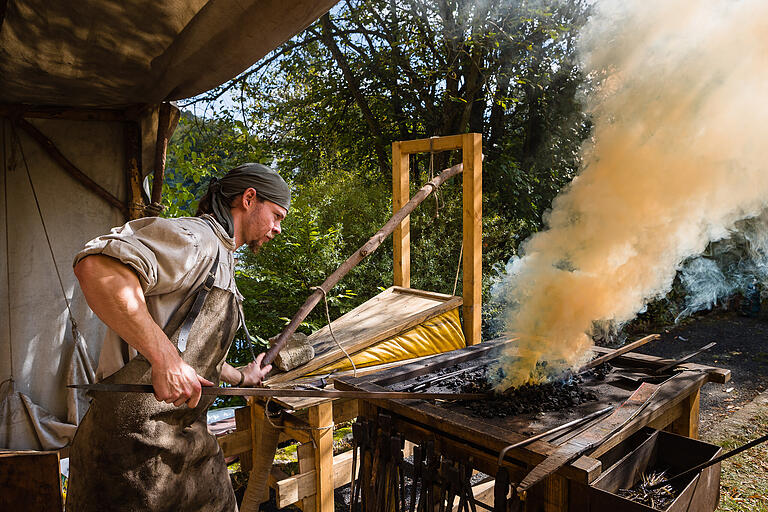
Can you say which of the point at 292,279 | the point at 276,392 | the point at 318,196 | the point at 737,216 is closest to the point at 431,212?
the point at 318,196

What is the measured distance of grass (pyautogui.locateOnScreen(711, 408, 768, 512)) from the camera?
12.4ft

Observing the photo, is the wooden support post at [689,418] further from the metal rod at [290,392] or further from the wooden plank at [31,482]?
the wooden plank at [31,482]

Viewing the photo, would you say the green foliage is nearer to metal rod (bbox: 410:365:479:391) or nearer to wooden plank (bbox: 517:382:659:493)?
metal rod (bbox: 410:365:479:391)

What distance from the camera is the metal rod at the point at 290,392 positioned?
1686 mm

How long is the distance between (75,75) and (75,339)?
1.69m

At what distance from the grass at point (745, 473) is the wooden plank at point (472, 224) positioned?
90.7 inches

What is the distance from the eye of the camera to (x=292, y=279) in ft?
19.9

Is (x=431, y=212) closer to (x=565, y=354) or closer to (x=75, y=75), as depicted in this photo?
(x=565, y=354)

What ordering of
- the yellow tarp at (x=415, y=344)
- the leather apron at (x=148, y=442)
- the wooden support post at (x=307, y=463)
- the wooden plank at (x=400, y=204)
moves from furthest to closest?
the wooden plank at (x=400, y=204)
the yellow tarp at (x=415, y=344)
the wooden support post at (x=307, y=463)
the leather apron at (x=148, y=442)

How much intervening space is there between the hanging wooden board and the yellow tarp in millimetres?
45

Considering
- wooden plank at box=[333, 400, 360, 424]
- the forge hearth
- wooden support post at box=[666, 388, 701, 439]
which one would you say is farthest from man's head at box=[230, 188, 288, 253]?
wooden support post at box=[666, 388, 701, 439]

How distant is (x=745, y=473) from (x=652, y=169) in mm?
3210

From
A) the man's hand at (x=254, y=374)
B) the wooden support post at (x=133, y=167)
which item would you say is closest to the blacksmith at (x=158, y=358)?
the man's hand at (x=254, y=374)

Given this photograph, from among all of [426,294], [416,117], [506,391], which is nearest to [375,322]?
[426,294]
